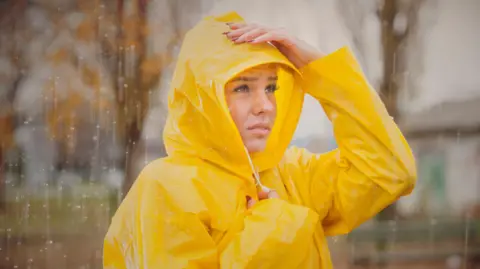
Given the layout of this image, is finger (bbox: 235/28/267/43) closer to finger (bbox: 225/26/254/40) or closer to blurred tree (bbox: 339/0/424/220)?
finger (bbox: 225/26/254/40)

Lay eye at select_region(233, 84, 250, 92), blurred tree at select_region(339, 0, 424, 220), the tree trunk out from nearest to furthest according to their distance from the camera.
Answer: eye at select_region(233, 84, 250, 92)
the tree trunk
blurred tree at select_region(339, 0, 424, 220)

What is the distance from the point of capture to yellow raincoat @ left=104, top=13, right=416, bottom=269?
0.79 meters

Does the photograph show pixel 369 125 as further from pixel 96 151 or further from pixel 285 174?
pixel 96 151

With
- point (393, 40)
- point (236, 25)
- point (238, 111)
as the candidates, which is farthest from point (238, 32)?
point (393, 40)

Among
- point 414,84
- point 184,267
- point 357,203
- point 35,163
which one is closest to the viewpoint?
point 184,267

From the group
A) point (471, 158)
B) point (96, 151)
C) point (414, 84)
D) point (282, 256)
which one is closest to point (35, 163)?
point (96, 151)

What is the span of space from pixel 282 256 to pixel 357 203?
0.19m

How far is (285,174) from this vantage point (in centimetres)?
95

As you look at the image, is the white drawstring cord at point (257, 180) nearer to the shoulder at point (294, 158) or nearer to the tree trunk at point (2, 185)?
the shoulder at point (294, 158)

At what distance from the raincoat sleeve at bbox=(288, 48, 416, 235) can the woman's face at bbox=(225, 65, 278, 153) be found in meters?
0.08

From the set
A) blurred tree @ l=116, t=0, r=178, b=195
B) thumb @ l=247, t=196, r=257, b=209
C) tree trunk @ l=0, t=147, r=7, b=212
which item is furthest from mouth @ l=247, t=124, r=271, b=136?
tree trunk @ l=0, t=147, r=7, b=212

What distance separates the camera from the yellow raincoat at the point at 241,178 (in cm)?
79

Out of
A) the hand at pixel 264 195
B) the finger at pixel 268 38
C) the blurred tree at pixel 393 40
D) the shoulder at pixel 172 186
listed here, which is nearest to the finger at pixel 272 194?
the hand at pixel 264 195

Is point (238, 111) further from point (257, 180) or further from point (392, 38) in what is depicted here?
point (392, 38)
